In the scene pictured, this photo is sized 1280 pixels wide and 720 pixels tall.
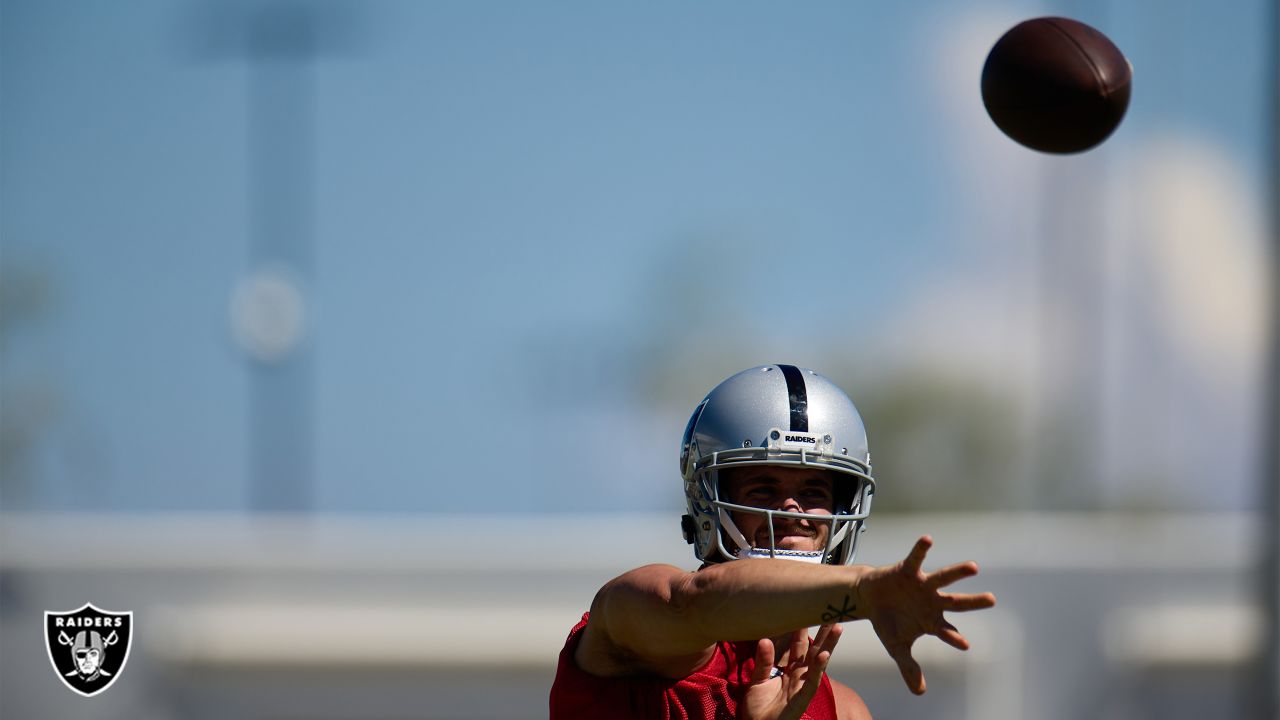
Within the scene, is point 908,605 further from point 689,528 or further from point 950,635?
point 689,528

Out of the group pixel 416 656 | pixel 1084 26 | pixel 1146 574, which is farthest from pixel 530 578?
pixel 1084 26

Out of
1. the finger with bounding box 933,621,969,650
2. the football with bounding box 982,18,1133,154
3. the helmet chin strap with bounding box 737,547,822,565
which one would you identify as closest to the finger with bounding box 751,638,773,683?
the helmet chin strap with bounding box 737,547,822,565

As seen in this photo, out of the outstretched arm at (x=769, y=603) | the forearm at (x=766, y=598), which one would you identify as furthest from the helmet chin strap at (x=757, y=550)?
the forearm at (x=766, y=598)

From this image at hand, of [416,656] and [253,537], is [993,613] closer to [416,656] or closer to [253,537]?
[416,656]

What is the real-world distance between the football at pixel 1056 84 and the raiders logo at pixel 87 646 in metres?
4.56

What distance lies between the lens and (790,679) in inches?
114

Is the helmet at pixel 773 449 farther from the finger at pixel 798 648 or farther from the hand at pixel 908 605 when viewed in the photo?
the hand at pixel 908 605

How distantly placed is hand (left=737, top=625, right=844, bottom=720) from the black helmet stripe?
1.50 ft

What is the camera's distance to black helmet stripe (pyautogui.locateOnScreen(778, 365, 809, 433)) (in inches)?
124

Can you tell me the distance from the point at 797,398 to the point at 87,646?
4336 millimetres

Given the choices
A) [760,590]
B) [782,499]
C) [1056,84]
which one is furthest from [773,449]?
[1056,84]

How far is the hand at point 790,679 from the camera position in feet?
9.18

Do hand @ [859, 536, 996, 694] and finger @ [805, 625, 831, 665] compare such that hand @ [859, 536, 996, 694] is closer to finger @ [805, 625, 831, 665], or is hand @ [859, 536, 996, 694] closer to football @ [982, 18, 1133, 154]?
finger @ [805, 625, 831, 665]

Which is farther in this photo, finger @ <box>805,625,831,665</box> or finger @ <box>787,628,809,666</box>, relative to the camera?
finger @ <box>787,628,809,666</box>
